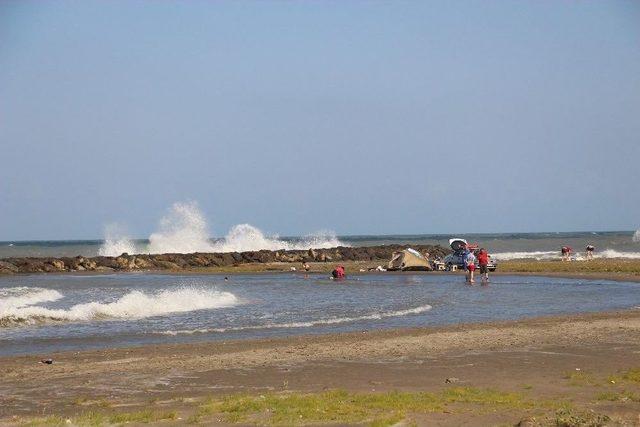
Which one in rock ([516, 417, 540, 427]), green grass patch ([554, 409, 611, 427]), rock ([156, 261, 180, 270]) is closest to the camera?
green grass patch ([554, 409, 611, 427])

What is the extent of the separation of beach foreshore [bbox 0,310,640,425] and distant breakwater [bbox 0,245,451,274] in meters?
44.1

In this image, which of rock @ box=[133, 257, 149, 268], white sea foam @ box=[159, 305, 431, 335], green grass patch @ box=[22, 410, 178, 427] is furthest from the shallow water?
rock @ box=[133, 257, 149, 268]

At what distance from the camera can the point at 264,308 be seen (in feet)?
90.3

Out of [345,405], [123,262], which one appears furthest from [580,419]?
[123,262]

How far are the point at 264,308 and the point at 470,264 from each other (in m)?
15.1

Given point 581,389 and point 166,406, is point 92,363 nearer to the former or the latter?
point 166,406

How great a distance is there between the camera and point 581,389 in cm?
1165

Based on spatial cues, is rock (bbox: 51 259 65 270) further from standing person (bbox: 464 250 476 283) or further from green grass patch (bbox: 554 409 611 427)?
green grass patch (bbox: 554 409 611 427)

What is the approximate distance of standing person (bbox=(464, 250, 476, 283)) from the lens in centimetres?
3918

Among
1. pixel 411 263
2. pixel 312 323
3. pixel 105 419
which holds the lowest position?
pixel 312 323

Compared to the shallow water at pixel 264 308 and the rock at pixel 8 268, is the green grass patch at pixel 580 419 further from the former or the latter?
the rock at pixel 8 268

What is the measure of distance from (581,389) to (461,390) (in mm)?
1754

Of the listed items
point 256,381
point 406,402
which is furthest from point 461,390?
point 256,381

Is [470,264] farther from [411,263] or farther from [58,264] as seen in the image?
[58,264]
